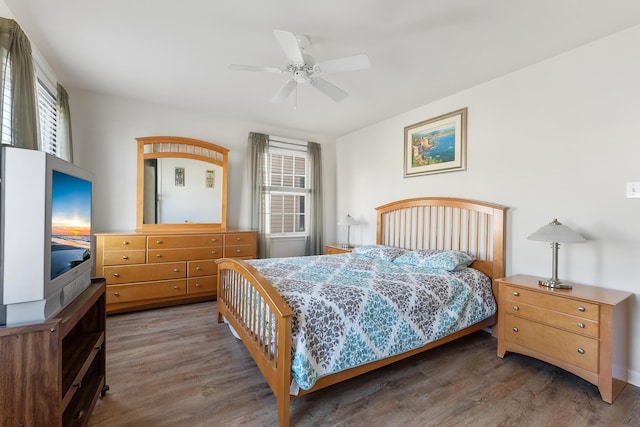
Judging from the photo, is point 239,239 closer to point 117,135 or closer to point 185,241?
point 185,241

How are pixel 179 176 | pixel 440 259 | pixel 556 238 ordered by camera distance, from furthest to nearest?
pixel 179 176 < pixel 440 259 < pixel 556 238

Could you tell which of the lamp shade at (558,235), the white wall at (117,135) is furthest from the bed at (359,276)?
the white wall at (117,135)

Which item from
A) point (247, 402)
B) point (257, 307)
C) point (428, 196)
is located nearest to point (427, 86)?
point (428, 196)

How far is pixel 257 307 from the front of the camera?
2.03 m

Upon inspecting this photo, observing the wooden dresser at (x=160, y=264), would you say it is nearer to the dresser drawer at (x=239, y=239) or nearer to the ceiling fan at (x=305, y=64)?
the dresser drawer at (x=239, y=239)

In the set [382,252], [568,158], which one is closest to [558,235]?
[568,158]

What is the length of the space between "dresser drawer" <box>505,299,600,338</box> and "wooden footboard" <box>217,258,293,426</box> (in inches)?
77.0

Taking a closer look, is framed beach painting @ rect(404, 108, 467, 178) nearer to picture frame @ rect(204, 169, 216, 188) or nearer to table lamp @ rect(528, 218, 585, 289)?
table lamp @ rect(528, 218, 585, 289)

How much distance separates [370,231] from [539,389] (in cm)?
281

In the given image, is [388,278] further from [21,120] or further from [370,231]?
[21,120]

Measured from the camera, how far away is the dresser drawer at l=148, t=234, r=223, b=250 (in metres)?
3.39

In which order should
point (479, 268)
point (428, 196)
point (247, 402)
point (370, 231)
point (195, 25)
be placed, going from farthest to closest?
point (370, 231), point (428, 196), point (479, 268), point (195, 25), point (247, 402)

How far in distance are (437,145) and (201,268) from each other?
133 inches

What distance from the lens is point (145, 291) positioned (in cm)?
331
